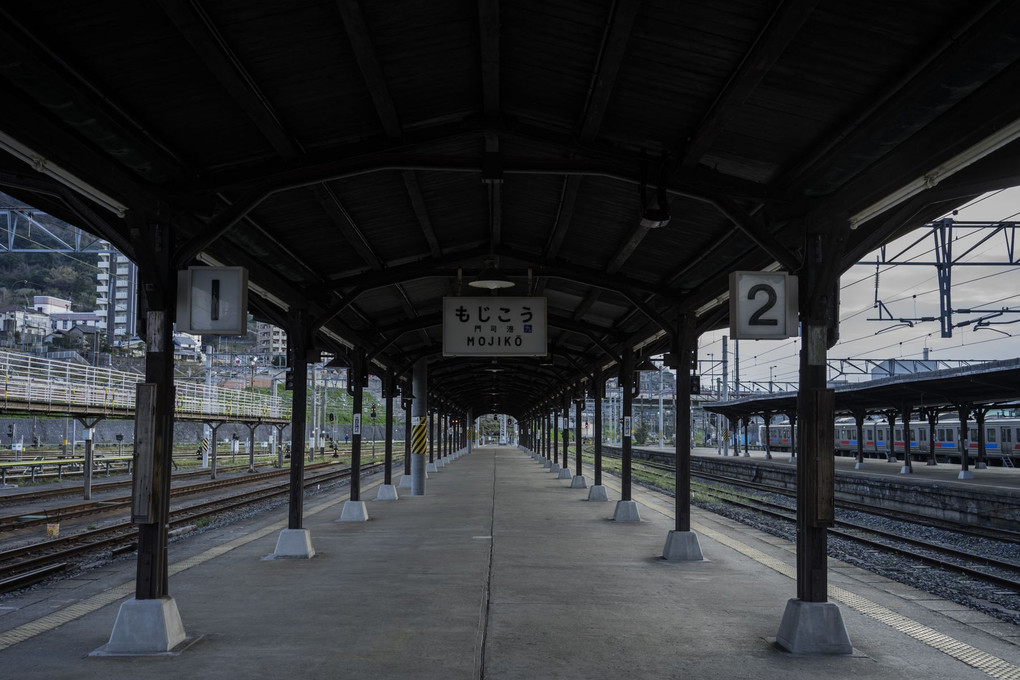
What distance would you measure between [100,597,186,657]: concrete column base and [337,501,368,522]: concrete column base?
942cm

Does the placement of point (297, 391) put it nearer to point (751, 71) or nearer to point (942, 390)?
point (751, 71)

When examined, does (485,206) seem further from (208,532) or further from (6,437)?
(6,437)

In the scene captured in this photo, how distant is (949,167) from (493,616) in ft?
18.1

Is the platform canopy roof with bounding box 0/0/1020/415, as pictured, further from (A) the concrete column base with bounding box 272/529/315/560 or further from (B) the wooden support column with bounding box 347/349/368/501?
(B) the wooden support column with bounding box 347/349/368/501

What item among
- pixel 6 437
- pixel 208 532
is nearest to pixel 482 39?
pixel 208 532

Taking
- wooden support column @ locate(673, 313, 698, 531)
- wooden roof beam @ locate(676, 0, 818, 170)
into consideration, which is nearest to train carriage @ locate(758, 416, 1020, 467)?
wooden support column @ locate(673, 313, 698, 531)

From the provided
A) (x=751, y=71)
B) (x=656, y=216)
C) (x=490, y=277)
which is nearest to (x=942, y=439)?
(x=490, y=277)

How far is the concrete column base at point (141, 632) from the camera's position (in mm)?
6832

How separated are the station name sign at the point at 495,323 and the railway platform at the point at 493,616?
2982 mm

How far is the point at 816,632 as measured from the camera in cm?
701

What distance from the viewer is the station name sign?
11727 mm

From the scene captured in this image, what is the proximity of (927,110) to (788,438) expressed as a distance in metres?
63.8

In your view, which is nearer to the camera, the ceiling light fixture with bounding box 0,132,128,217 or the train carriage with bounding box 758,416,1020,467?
Result: the ceiling light fixture with bounding box 0,132,128,217

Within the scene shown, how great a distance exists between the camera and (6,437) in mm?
52625
